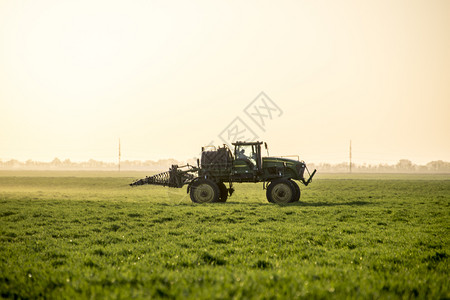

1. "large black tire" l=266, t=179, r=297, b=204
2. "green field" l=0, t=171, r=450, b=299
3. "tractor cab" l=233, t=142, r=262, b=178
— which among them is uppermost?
"tractor cab" l=233, t=142, r=262, b=178

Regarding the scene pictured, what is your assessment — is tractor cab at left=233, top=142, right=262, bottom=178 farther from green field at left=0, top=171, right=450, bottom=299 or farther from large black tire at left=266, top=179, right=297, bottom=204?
green field at left=0, top=171, right=450, bottom=299

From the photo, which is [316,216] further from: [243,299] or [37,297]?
[37,297]

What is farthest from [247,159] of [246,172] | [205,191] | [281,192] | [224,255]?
[224,255]

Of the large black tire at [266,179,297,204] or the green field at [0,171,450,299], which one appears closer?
the green field at [0,171,450,299]

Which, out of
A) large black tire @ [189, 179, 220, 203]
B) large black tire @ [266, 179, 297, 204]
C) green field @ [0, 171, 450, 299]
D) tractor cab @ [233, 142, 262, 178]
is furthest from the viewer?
large black tire @ [189, 179, 220, 203]

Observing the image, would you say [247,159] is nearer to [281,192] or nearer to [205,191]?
[281,192]

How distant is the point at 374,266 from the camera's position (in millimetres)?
7102

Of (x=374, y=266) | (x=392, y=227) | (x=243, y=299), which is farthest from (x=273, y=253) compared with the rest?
(x=392, y=227)

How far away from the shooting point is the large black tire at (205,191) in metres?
20.9

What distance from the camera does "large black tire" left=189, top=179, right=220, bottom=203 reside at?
2091 centimetres

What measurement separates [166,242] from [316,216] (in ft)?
24.8

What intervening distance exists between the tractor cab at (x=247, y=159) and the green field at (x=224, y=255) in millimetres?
5350

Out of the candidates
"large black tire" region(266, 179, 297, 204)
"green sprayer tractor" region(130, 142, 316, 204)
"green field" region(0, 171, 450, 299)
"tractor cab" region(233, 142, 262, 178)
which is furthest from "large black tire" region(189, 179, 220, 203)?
"green field" region(0, 171, 450, 299)

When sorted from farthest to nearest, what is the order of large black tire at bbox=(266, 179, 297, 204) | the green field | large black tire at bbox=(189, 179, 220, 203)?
large black tire at bbox=(189, 179, 220, 203), large black tire at bbox=(266, 179, 297, 204), the green field
